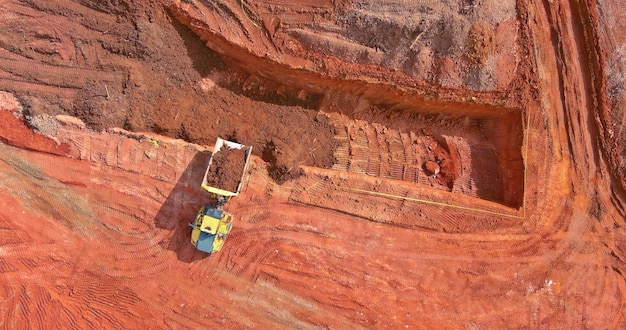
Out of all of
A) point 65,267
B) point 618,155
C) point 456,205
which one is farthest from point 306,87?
point 618,155

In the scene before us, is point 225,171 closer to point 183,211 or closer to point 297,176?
point 183,211

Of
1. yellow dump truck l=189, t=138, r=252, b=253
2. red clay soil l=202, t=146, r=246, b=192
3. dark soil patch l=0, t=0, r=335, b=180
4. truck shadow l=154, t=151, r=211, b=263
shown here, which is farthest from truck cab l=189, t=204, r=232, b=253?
dark soil patch l=0, t=0, r=335, b=180

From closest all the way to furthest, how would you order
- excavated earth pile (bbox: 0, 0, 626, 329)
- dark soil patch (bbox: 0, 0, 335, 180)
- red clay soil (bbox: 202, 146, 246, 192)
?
red clay soil (bbox: 202, 146, 246, 192)
excavated earth pile (bbox: 0, 0, 626, 329)
dark soil patch (bbox: 0, 0, 335, 180)

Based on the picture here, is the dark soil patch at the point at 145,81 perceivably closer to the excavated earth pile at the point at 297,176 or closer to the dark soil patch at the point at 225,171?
the excavated earth pile at the point at 297,176

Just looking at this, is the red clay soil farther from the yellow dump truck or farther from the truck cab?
the truck cab

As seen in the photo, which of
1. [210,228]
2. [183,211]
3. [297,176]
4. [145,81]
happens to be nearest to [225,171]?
[210,228]

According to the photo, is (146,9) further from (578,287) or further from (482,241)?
(578,287)
